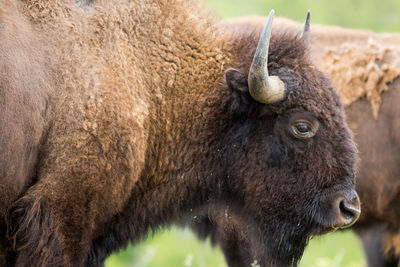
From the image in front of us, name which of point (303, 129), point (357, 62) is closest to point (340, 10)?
point (357, 62)

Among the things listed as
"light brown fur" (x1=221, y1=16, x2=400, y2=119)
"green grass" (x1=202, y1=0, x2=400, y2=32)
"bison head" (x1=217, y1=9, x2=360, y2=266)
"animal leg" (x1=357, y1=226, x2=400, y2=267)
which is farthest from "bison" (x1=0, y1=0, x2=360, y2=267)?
"green grass" (x1=202, y1=0, x2=400, y2=32)

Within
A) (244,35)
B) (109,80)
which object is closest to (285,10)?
(244,35)

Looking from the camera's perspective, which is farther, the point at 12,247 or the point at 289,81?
the point at 289,81

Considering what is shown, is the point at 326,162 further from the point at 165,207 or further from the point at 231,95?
the point at 165,207

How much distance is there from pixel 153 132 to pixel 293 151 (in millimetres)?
977

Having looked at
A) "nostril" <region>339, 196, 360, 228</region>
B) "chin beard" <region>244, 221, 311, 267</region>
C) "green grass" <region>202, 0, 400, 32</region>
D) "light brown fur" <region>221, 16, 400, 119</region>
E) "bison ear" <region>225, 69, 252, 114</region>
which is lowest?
"green grass" <region>202, 0, 400, 32</region>

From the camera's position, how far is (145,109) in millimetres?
4133

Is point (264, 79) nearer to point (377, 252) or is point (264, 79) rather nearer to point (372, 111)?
point (372, 111)

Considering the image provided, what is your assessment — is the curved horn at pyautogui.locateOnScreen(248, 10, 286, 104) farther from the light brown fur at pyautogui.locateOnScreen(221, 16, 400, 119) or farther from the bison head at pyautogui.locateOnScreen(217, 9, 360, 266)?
the light brown fur at pyautogui.locateOnScreen(221, 16, 400, 119)

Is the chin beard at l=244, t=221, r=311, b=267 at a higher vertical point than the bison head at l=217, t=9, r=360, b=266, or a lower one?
lower

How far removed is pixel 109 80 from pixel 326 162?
158 cm

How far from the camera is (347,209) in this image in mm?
4297

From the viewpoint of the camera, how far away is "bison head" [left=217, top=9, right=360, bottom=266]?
4.27m

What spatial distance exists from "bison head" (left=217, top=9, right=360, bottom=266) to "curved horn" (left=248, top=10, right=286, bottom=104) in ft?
0.05
